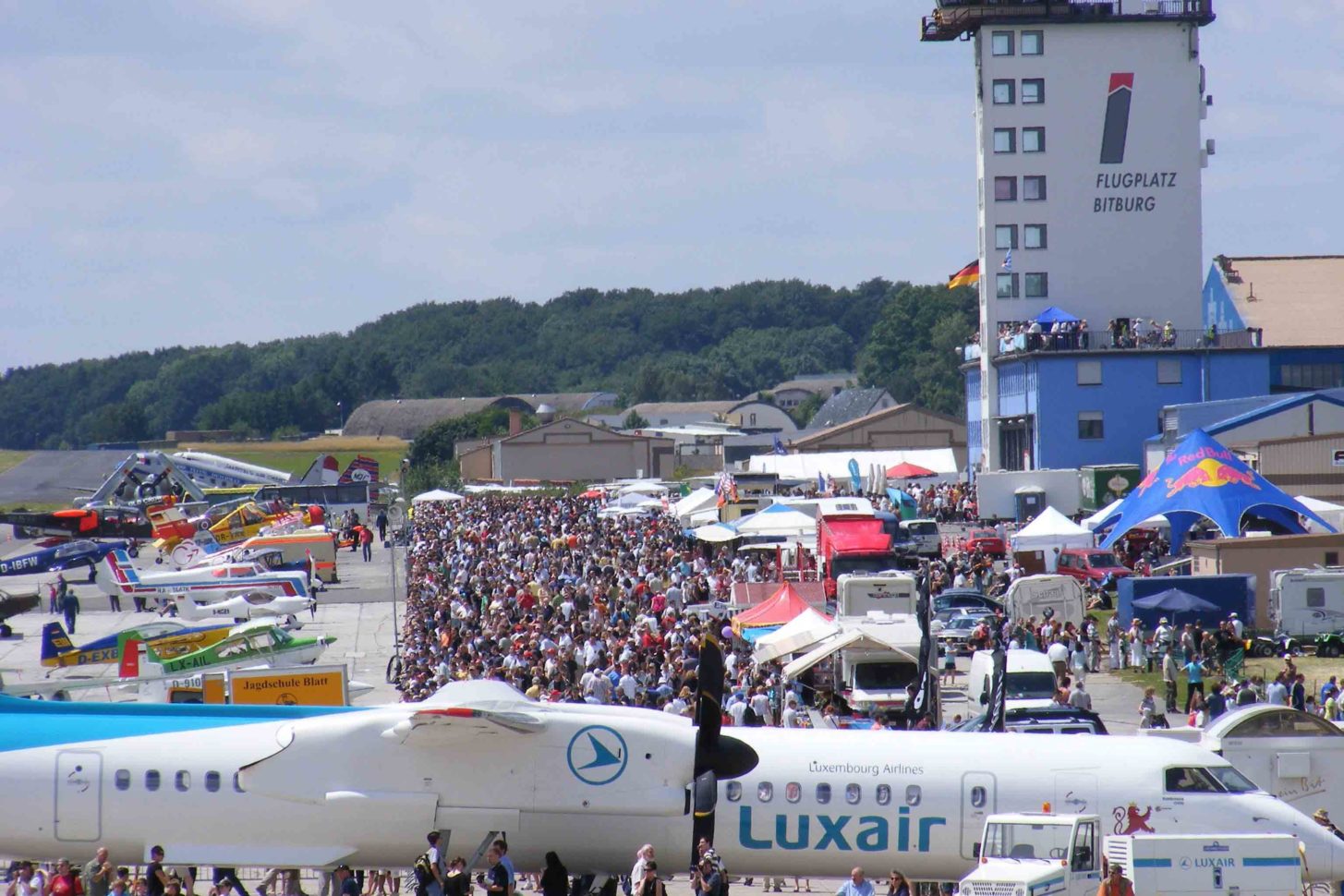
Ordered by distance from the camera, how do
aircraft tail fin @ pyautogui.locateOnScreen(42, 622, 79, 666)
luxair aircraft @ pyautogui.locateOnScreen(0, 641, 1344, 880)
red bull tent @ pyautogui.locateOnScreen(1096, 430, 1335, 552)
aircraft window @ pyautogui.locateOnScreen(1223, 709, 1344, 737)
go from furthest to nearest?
red bull tent @ pyautogui.locateOnScreen(1096, 430, 1335, 552)
aircraft tail fin @ pyautogui.locateOnScreen(42, 622, 79, 666)
aircraft window @ pyautogui.locateOnScreen(1223, 709, 1344, 737)
luxair aircraft @ pyautogui.locateOnScreen(0, 641, 1344, 880)

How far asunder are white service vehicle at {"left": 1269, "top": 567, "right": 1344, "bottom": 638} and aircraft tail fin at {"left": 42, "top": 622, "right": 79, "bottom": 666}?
26522mm

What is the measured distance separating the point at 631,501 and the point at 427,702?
49694mm

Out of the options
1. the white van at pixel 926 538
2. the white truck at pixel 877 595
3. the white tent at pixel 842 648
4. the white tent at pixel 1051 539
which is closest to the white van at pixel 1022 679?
the white tent at pixel 842 648

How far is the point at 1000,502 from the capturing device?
55.5m

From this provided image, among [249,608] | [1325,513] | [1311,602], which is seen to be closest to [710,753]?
[1311,602]

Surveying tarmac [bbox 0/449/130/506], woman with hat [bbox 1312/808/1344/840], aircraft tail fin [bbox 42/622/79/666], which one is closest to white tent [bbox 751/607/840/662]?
woman with hat [bbox 1312/808/1344/840]

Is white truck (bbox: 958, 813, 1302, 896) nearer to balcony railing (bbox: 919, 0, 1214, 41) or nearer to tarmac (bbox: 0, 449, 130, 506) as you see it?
balcony railing (bbox: 919, 0, 1214, 41)

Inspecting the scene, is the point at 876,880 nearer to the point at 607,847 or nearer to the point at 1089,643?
the point at 607,847

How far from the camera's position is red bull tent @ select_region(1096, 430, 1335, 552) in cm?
3812

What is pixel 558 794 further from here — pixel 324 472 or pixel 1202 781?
pixel 324 472

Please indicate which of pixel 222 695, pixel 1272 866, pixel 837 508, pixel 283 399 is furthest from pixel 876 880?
pixel 283 399

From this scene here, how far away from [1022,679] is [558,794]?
11.7m

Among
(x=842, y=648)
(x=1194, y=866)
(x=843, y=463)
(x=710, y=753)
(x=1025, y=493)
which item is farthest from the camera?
(x=843, y=463)

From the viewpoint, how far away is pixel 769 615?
30.1 metres
